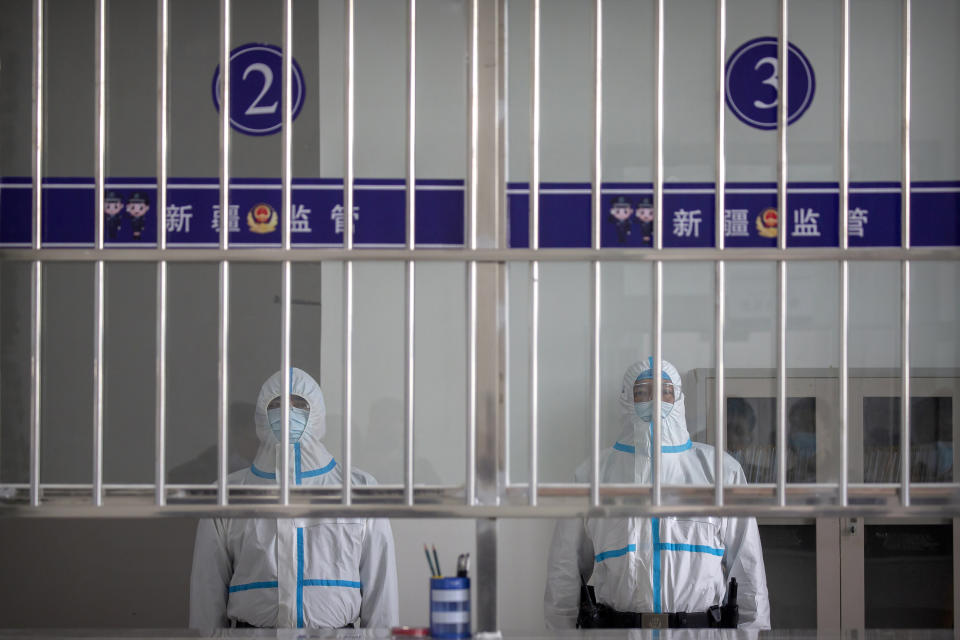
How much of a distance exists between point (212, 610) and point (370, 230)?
126 centimetres

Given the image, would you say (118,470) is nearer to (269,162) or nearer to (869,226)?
(269,162)

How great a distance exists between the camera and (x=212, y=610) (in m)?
3.21

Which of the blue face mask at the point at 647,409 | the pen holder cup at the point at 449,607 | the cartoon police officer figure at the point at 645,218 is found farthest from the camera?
the blue face mask at the point at 647,409

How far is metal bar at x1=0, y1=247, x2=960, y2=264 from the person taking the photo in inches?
78.2

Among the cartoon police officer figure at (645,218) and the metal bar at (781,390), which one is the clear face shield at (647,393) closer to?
the cartoon police officer figure at (645,218)

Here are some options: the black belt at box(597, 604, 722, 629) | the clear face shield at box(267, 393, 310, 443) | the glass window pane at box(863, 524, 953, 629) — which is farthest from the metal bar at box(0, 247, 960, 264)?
the glass window pane at box(863, 524, 953, 629)

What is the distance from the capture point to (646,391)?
137 inches

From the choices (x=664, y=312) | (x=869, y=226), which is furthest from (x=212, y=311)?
(x=869, y=226)

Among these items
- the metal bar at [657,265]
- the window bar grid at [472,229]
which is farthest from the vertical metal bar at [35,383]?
the metal bar at [657,265]

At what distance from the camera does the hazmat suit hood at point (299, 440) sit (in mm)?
3340

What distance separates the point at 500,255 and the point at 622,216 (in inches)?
54.8

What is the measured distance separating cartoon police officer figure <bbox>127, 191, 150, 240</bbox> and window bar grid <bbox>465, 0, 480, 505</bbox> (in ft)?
5.22

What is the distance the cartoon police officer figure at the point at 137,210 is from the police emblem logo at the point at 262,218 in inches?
14.9

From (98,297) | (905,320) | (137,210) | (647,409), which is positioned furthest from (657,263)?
(137,210)
